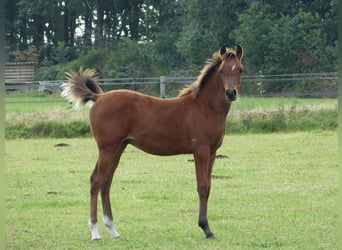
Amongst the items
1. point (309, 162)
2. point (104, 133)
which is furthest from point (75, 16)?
point (104, 133)

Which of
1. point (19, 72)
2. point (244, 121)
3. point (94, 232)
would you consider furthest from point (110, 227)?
point (19, 72)

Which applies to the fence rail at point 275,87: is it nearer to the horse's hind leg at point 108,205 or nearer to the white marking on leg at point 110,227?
the horse's hind leg at point 108,205

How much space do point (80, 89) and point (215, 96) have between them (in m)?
1.43

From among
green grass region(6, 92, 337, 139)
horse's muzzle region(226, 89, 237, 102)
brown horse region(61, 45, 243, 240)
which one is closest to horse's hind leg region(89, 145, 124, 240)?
brown horse region(61, 45, 243, 240)

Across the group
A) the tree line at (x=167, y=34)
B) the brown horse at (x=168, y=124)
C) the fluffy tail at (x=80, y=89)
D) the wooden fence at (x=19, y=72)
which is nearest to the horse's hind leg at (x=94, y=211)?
the brown horse at (x=168, y=124)

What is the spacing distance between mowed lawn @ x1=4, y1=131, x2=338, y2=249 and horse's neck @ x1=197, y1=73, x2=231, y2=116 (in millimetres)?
1259

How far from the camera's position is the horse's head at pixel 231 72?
20.4ft

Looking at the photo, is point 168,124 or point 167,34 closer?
point 168,124

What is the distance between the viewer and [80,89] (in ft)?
22.5

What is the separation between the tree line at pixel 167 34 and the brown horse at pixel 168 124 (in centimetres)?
2485

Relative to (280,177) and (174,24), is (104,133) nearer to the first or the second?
(280,177)

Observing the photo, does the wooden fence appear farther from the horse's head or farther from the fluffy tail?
the horse's head

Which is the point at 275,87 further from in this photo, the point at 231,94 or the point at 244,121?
the point at 231,94

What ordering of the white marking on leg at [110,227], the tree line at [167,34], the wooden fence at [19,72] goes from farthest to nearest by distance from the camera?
1. the wooden fence at [19,72]
2. the tree line at [167,34]
3. the white marking on leg at [110,227]
